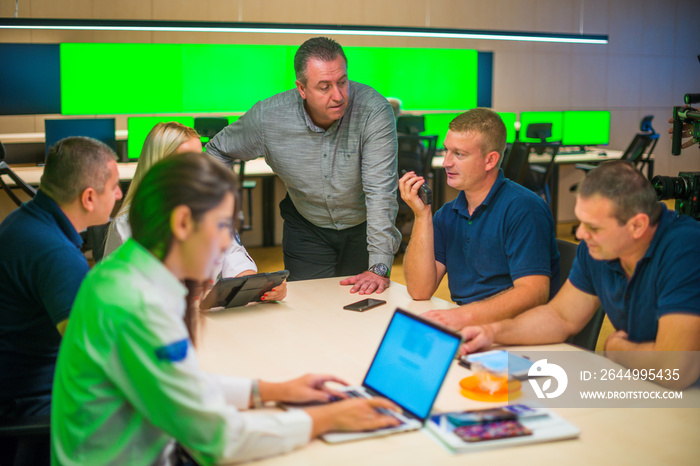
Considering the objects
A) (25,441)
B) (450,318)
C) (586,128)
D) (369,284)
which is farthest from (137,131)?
(586,128)

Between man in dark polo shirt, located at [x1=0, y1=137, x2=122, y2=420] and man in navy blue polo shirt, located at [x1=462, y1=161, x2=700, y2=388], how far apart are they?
1.02 metres

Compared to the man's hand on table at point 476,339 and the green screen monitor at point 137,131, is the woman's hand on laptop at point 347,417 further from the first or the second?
the green screen monitor at point 137,131

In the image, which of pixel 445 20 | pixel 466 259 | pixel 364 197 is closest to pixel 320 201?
pixel 364 197

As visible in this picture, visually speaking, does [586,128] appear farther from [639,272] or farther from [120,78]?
[639,272]

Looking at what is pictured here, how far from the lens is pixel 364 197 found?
3.02 meters

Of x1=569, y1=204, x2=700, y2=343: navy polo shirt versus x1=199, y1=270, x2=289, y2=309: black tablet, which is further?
x1=199, y1=270, x2=289, y2=309: black tablet

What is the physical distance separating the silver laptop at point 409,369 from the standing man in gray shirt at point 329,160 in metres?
0.93

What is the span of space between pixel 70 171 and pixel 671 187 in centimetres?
188

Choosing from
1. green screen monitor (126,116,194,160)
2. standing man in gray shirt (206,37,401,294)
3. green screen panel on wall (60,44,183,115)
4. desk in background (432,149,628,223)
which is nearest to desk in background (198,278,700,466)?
standing man in gray shirt (206,37,401,294)

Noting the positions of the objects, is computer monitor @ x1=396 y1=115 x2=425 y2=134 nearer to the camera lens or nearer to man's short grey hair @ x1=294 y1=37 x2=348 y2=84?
man's short grey hair @ x1=294 y1=37 x2=348 y2=84

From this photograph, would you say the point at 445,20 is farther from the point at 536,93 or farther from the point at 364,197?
the point at 364,197

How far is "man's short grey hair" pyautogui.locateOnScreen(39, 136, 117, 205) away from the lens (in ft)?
5.95

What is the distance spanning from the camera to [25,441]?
5.21 ft

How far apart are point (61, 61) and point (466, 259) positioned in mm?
5558
